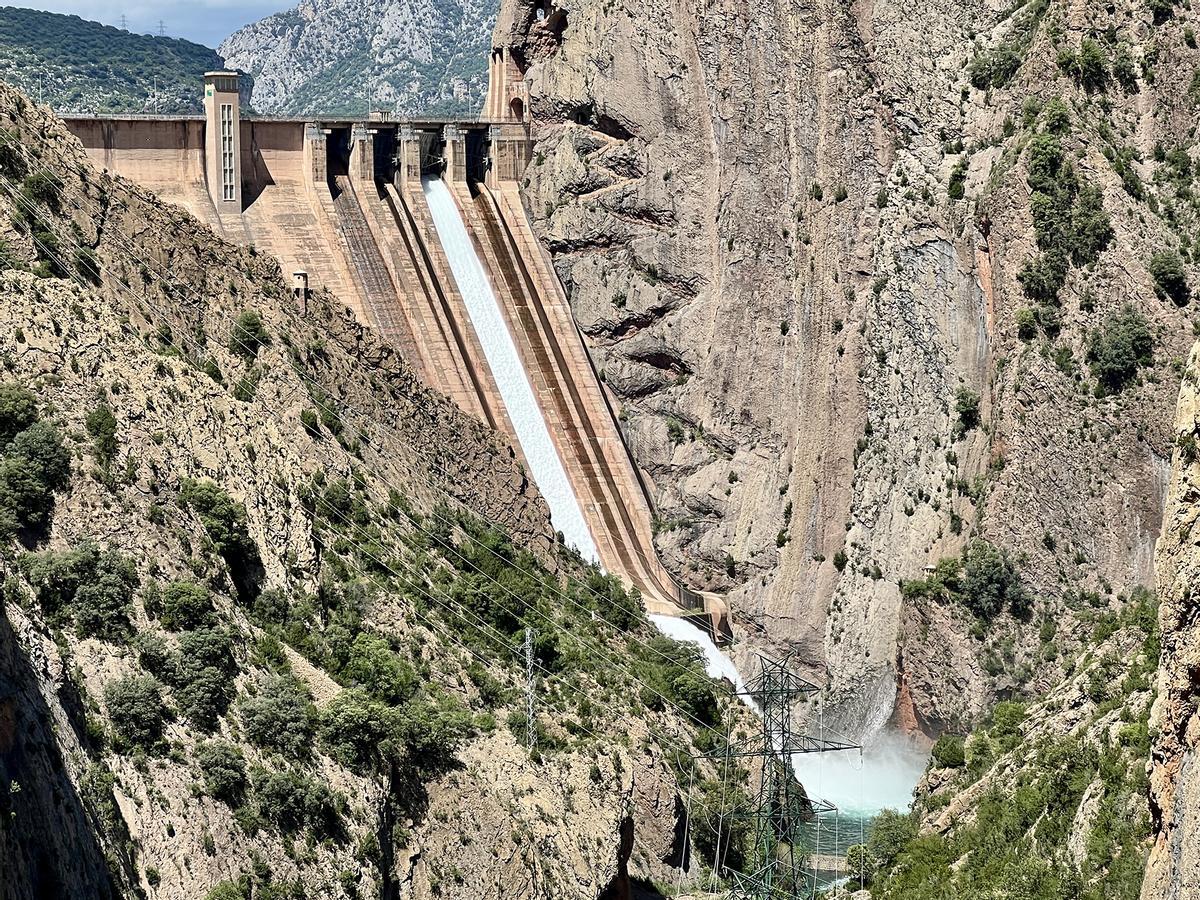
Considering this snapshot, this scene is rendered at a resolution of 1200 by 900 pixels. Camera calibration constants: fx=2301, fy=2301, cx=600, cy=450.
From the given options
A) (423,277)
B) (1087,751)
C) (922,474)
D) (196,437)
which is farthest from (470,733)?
(423,277)

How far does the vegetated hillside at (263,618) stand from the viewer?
55.4 metres

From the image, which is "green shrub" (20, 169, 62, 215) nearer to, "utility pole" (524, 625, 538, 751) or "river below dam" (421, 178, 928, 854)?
"utility pole" (524, 625, 538, 751)

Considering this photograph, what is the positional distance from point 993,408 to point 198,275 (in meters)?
31.2

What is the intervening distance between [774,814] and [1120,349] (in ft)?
72.9

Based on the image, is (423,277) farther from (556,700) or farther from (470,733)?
(470,733)

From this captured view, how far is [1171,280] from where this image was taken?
8581 centimetres

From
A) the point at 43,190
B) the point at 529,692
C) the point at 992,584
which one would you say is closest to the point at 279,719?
the point at 529,692

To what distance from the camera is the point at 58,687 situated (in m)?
53.7

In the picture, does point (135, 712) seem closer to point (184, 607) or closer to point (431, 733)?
point (184, 607)

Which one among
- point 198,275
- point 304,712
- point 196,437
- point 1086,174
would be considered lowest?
point 304,712

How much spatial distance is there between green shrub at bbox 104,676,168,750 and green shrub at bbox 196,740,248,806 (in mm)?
1368

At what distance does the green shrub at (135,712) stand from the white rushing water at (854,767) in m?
39.7

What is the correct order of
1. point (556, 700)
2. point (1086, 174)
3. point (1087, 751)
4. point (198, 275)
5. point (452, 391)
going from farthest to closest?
point (452, 391), point (1086, 174), point (198, 275), point (556, 700), point (1087, 751)

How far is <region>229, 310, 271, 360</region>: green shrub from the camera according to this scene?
268 ft
